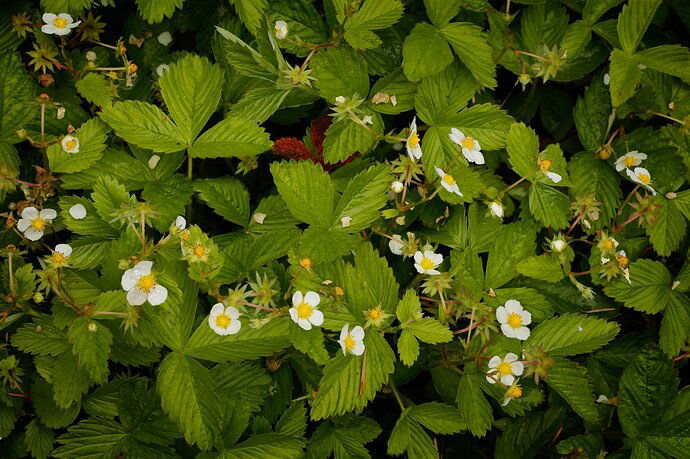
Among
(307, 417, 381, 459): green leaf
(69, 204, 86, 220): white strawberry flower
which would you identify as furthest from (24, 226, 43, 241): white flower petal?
(307, 417, 381, 459): green leaf

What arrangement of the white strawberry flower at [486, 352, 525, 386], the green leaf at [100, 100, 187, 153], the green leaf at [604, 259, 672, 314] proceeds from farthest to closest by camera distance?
the green leaf at [604, 259, 672, 314]
the green leaf at [100, 100, 187, 153]
the white strawberry flower at [486, 352, 525, 386]

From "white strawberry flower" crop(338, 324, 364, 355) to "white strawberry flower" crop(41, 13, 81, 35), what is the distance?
1339mm

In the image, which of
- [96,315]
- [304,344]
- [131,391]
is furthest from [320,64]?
[131,391]

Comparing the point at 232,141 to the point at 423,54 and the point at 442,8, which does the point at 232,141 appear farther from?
the point at 442,8

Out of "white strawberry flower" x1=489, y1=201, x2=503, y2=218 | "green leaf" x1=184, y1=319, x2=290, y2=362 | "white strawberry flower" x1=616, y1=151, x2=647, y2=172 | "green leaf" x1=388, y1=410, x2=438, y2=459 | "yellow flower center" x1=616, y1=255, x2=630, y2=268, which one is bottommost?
"green leaf" x1=388, y1=410, x2=438, y2=459

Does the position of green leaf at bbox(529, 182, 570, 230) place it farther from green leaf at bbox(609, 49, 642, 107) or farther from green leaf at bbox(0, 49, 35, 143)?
green leaf at bbox(0, 49, 35, 143)

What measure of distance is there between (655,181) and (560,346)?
0.79 meters

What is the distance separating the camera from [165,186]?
1.90 meters

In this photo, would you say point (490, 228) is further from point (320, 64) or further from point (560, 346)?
point (320, 64)

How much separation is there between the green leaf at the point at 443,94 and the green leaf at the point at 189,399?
1.14 meters

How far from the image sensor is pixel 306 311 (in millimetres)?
1620

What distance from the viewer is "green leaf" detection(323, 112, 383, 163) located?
6.28 ft

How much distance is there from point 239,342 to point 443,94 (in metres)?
1.11

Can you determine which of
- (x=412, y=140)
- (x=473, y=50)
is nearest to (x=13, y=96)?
(x=412, y=140)
